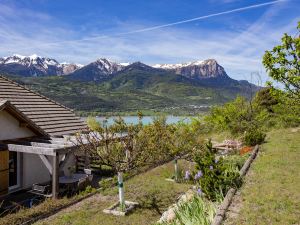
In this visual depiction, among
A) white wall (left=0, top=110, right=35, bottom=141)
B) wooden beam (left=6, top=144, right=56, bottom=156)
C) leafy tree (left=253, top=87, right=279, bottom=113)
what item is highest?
leafy tree (left=253, top=87, right=279, bottom=113)

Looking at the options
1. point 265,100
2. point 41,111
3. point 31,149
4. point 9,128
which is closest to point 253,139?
point 41,111

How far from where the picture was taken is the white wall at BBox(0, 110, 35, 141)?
15195 millimetres

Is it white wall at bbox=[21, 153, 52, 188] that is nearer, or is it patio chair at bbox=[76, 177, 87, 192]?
patio chair at bbox=[76, 177, 87, 192]

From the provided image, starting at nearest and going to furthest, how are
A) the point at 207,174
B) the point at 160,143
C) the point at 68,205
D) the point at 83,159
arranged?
the point at 207,174
the point at 68,205
the point at 160,143
the point at 83,159

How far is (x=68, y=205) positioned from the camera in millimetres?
12430

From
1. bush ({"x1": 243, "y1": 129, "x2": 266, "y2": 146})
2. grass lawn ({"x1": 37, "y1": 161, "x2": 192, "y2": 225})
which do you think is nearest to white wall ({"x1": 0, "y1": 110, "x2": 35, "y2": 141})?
grass lawn ({"x1": 37, "y1": 161, "x2": 192, "y2": 225})

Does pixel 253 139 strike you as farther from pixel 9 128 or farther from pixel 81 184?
pixel 9 128

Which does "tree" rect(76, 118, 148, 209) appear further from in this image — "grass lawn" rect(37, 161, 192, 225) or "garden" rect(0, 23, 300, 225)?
"grass lawn" rect(37, 161, 192, 225)

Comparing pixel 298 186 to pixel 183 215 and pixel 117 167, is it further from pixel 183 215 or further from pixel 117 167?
pixel 117 167

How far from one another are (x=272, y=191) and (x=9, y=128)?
11.9 m

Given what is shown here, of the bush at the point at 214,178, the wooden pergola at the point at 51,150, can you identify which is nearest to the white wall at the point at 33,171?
the wooden pergola at the point at 51,150

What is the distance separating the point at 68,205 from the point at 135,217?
113 inches

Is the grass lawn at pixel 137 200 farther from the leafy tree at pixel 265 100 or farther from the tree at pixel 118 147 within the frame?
the leafy tree at pixel 265 100

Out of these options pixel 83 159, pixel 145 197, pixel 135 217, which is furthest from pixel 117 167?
pixel 83 159
